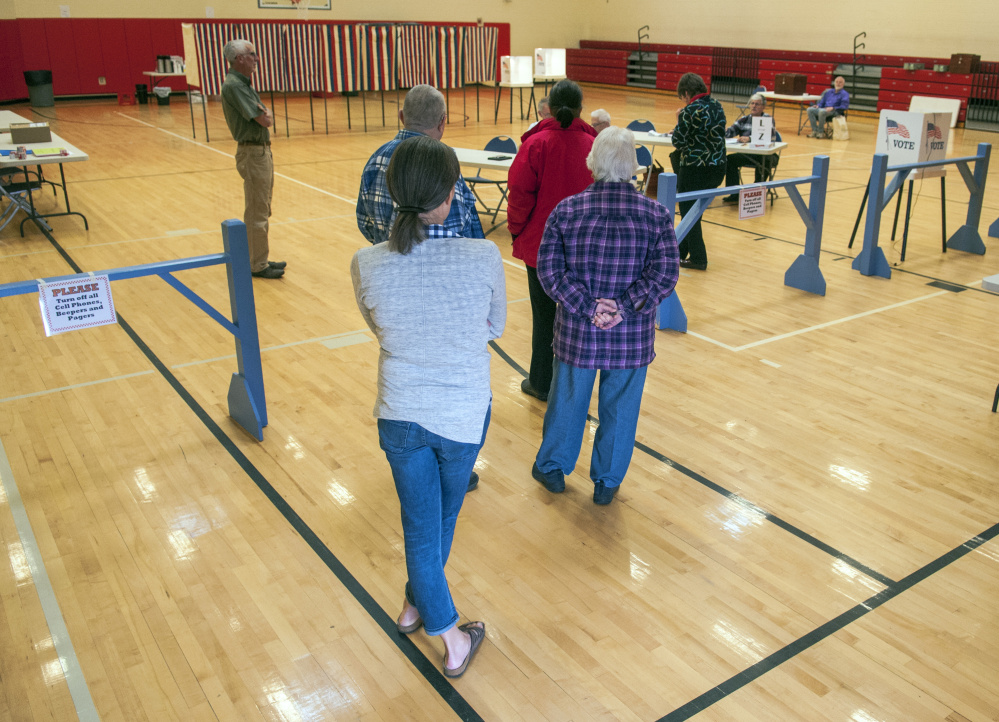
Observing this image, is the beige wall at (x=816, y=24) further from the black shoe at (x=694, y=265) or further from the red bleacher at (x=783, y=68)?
the black shoe at (x=694, y=265)

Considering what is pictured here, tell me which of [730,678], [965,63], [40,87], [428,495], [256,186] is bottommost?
[730,678]

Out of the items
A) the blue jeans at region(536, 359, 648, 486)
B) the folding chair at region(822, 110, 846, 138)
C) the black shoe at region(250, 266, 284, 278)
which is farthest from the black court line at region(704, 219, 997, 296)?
the folding chair at region(822, 110, 846, 138)

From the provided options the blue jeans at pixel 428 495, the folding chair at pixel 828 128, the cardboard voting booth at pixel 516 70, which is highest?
the cardboard voting booth at pixel 516 70

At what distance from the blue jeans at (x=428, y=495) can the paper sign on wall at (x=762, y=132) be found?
24.5ft

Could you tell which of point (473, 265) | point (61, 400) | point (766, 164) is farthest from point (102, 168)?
point (473, 265)

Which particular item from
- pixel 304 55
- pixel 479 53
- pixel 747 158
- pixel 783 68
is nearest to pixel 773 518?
pixel 747 158

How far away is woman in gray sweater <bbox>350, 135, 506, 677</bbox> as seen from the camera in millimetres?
2059

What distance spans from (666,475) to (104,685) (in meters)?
2.38

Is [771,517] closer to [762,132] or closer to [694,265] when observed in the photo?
[694,265]

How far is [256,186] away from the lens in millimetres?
6129

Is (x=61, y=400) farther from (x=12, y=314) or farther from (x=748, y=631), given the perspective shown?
(x=748, y=631)

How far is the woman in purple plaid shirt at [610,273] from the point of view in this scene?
10.1 ft

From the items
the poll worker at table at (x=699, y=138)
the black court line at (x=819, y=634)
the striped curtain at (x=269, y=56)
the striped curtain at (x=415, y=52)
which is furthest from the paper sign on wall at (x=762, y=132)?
the striped curtain at (x=269, y=56)

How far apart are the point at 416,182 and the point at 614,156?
3.99ft
